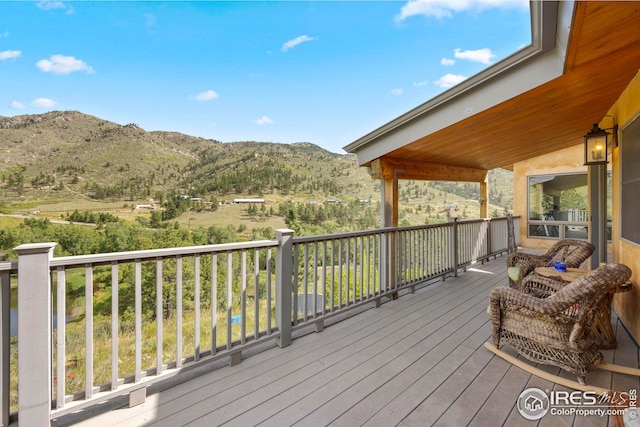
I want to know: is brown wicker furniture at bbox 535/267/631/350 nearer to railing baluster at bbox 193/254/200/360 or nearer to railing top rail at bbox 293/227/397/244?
railing top rail at bbox 293/227/397/244

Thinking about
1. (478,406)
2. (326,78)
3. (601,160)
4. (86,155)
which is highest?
(326,78)

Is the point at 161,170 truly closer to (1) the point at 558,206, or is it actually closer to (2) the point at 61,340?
(1) the point at 558,206

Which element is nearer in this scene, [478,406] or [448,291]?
[478,406]

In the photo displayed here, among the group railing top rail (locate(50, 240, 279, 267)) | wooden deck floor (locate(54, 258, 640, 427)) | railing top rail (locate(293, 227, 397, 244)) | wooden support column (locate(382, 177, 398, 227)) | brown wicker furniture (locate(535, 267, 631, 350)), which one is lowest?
wooden deck floor (locate(54, 258, 640, 427))

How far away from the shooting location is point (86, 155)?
27297 millimetres

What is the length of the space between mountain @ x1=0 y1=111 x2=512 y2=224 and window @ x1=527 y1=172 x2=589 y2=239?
717 inches

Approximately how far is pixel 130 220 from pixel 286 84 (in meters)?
18.7

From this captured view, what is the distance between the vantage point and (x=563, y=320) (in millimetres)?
2232

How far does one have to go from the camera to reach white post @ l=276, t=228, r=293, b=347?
2.80m

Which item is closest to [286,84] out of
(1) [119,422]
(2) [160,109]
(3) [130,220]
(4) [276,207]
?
(4) [276,207]

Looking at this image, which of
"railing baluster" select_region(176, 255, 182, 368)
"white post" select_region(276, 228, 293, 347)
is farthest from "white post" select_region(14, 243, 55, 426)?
"white post" select_region(276, 228, 293, 347)

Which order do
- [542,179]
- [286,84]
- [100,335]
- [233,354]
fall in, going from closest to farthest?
[233,354] → [542,179] → [100,335] → [286,84]

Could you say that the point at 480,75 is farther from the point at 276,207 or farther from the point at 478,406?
the point at 276,207

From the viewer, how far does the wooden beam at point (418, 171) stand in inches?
183
